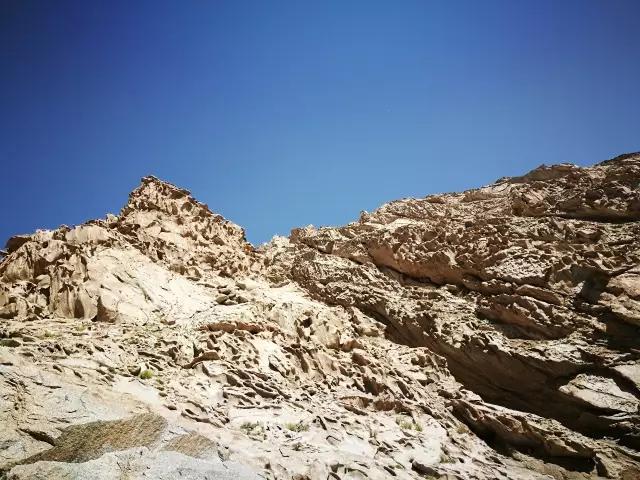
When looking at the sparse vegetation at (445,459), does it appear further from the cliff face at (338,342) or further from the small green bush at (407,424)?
the small green bush at (407,424)

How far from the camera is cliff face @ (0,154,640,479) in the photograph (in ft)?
40.2

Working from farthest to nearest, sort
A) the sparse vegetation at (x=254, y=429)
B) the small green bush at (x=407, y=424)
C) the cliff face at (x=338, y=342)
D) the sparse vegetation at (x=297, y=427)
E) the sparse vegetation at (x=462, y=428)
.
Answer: the sparse vegetation at (x=462, y=428) < the small green bush at (x=407, y=424) < the sparse vegetation at (x=297, y=427) < the sparse vegetation at (x=254, y=429) < the cliff face at (x=338, y=342)

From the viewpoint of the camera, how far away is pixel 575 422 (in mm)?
21141

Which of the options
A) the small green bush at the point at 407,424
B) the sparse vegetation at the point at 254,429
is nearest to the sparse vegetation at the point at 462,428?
the small green bush at the point at 407,424

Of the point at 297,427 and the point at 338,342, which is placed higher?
the point at 338,342

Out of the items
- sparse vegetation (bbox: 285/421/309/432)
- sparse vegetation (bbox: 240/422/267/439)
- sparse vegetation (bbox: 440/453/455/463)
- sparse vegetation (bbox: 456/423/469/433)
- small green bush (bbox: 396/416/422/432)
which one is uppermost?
sparse vegetation (bbox: 456/423/469/433)

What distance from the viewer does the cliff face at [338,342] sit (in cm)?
1227

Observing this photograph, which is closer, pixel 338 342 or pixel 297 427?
pixel 297 427

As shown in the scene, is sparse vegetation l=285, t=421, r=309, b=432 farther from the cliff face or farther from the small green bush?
the small green bush

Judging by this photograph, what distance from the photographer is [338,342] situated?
2503 cm

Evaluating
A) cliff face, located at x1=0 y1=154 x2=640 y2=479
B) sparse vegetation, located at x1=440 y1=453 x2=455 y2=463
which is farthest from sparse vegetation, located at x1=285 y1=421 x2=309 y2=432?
sparse vegetation, located at x1=440 y1=453 x2=455 y2=463

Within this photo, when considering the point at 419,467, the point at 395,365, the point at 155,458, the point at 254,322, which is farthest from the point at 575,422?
the point at 155,458

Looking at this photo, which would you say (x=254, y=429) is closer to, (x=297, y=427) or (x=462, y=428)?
(x=297, y=427)

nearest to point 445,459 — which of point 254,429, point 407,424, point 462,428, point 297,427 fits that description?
point 407,424
